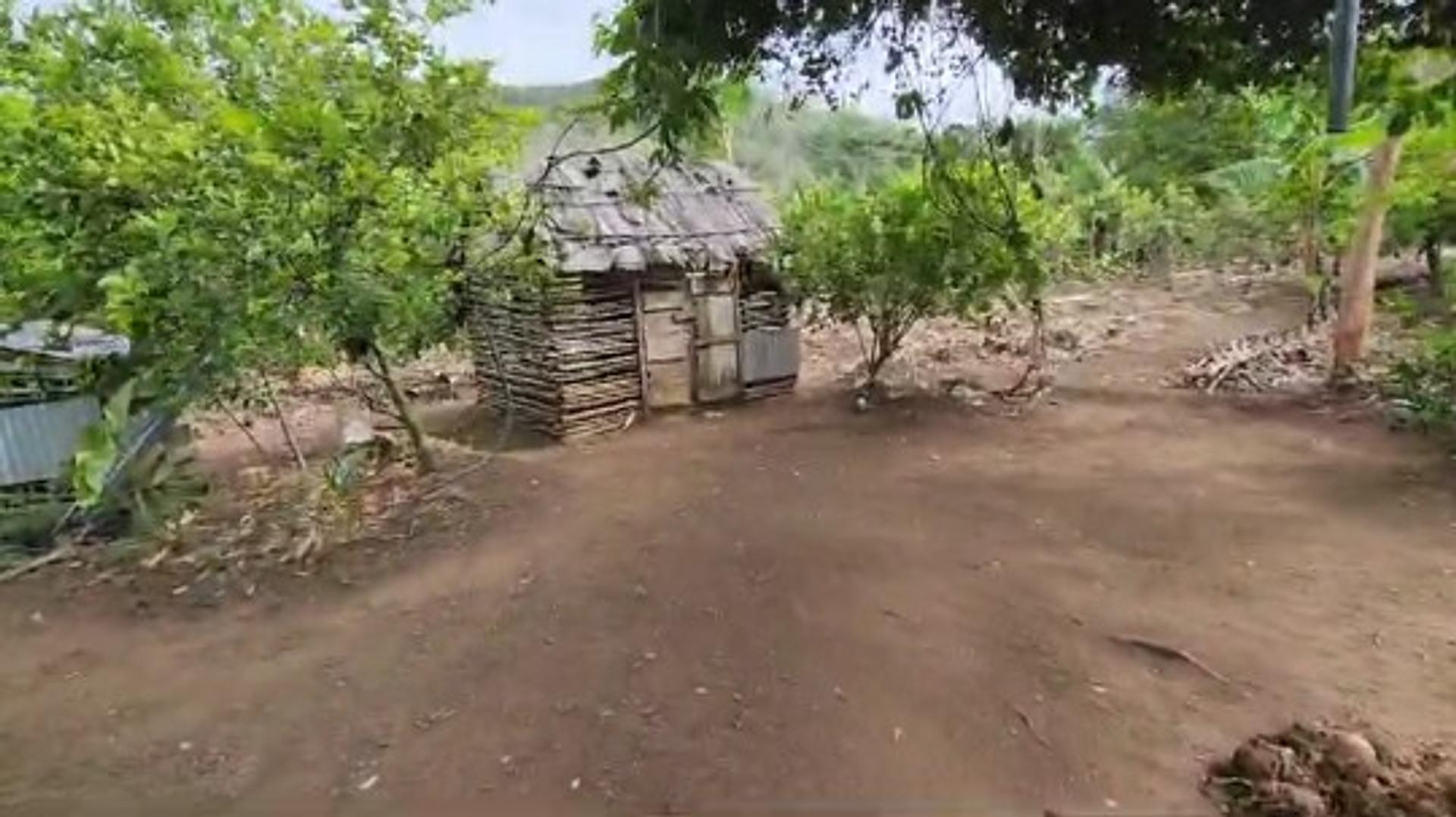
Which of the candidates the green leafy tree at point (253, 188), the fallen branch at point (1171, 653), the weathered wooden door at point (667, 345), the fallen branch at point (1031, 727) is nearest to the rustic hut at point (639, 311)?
the weathered wooden door at point (667, 345)

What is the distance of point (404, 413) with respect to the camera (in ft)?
26.2

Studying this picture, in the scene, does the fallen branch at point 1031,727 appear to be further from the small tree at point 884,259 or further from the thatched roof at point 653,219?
the thatched roof at point 653,219

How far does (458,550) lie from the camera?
6828 millimetres

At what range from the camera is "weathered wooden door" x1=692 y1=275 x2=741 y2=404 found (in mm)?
10898

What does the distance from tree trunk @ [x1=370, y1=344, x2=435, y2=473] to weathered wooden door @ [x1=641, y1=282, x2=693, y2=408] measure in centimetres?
275

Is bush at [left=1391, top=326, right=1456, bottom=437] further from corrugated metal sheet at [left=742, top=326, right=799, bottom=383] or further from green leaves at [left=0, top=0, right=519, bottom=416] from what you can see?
green leaves at [left=0, top=0, right=519, bottom=416]

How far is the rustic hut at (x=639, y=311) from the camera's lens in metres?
9.88

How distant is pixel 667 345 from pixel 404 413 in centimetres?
344

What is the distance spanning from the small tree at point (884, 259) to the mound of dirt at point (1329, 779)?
6229 millimetres

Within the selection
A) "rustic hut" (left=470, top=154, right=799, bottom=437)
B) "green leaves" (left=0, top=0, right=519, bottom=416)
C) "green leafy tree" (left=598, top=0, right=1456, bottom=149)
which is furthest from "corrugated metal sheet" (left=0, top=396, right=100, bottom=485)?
"green leafy tree" (left=598, top=0, right=1456, bottom=149)

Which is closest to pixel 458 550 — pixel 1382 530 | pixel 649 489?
pixel 649 489

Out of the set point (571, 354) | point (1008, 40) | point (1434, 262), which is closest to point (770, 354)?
point (571, 354)

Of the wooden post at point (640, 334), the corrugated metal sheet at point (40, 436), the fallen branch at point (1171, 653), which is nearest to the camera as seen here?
the fallen branch at point (1171, 653)

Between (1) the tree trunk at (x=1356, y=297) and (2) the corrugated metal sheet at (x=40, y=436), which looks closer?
(2) the corrugated metal sheet at (x=40, y=436)
